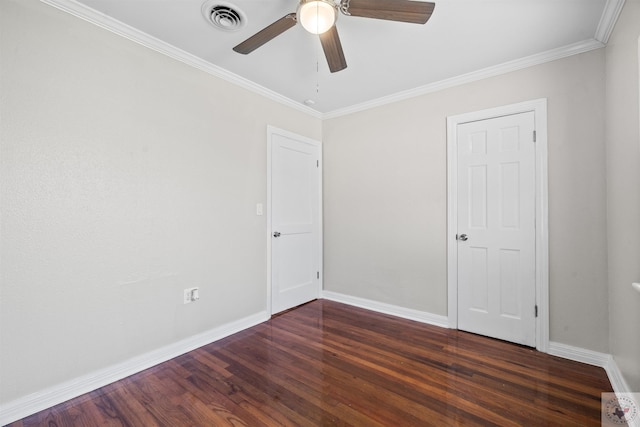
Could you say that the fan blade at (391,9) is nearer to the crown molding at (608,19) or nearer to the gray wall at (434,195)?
the crown molding at (608,19)

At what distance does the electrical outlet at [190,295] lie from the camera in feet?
8.07

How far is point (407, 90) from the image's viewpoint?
3152 mm

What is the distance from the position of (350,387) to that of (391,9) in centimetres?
233

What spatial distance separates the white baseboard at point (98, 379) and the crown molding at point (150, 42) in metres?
2.42

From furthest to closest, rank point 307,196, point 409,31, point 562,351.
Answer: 1. point 307,196
2. point 562,351
3. point 409,31

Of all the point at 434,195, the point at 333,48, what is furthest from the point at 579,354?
the point at 333,48

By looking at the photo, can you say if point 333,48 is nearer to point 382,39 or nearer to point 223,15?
point 382,39

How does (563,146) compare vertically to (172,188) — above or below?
above

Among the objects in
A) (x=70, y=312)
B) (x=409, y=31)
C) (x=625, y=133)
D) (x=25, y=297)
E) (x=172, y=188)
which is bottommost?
(x=70, y=312)

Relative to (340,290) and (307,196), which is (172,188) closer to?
(307,196)

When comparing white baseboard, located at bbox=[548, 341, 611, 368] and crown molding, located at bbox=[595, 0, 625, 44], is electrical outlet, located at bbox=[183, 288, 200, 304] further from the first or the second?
crown molding, located at bbox=[595, 0, 625, 44]

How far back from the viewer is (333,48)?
183 cm

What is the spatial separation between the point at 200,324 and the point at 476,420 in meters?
2.21

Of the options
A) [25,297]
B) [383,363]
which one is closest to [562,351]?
[383,363]
